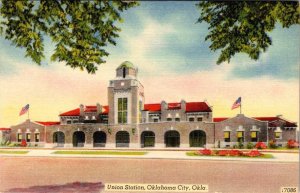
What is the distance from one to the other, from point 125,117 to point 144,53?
2519 mm

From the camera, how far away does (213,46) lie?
7.25m

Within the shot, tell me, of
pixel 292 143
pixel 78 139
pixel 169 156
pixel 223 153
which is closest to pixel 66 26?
pixel 78 139

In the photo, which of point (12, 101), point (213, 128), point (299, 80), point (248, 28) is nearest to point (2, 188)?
point (12, 101)

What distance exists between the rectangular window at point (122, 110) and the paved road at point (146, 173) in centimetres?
131

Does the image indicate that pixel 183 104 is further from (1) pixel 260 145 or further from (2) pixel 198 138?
(1) pixel 260 145

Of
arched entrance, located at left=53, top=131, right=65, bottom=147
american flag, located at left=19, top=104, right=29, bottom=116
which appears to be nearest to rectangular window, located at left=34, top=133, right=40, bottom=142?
arched entrance, located at left=53, top=131, right=65, bottom=147

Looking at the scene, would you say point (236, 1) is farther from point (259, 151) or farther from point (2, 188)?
point (2, 188)

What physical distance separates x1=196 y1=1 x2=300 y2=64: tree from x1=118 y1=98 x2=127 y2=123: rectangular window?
124 inches

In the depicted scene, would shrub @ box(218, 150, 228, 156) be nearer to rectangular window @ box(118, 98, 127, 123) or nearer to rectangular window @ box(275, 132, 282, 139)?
rectangular window @ box(275, 132, 282, 139)

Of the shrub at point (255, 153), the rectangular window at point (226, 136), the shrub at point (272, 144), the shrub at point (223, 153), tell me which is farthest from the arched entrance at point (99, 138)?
the shrub at point (272, 144)

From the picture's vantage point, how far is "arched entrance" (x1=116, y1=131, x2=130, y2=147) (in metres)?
8.14

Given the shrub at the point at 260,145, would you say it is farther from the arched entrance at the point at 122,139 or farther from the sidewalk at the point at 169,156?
the arched entrance at the point at 122,139

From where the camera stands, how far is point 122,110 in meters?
8.95

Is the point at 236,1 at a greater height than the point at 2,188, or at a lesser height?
greater
